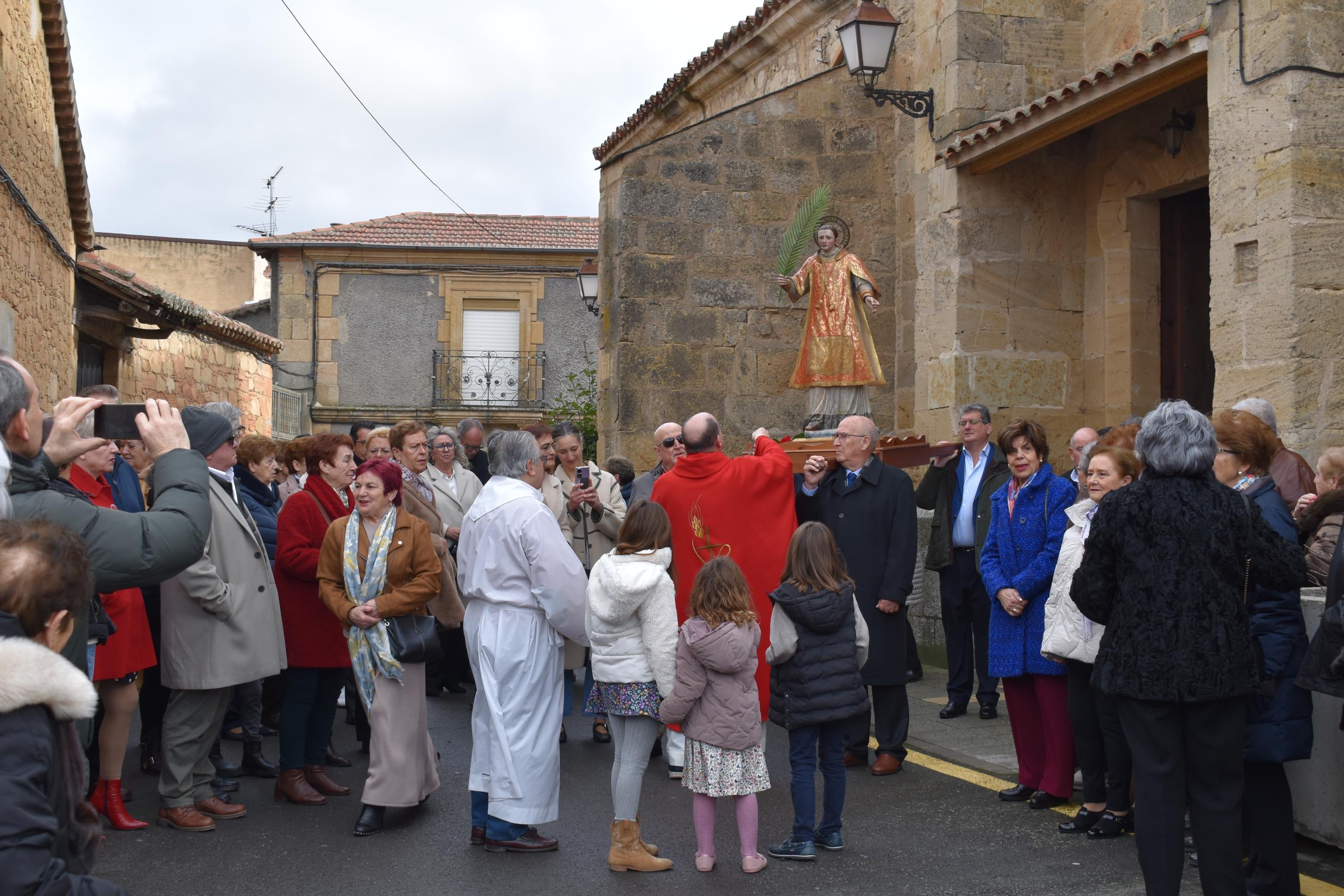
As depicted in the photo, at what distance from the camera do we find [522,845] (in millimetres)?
4926

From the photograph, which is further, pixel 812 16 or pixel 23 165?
pixel 812 16

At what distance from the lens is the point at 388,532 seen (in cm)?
532

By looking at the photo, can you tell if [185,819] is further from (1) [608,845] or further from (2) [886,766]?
(2) [886,766]

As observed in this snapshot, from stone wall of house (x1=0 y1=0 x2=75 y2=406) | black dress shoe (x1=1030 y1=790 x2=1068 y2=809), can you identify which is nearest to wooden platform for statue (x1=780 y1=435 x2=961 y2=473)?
black dress shoe (x1=1030 y1=790 x2=1068 y2=809)

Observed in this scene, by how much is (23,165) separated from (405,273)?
17328 mm

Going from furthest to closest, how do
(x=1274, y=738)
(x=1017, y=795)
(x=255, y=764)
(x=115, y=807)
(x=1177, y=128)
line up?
→ (x=1177, y=128)
(x=255, y=764)
(x=1017, y=795)
(x=115, y=807)
(x=1274, y=738)

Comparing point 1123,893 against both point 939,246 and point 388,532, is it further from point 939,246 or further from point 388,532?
point 939,246

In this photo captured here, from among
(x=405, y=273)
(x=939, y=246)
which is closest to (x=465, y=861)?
(x=939, y=246)

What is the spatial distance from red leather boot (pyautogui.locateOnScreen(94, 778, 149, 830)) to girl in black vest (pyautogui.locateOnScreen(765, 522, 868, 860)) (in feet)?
8.91

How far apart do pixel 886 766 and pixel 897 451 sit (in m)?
2.60

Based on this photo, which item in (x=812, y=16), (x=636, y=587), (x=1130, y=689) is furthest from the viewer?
(x=812, y=16)

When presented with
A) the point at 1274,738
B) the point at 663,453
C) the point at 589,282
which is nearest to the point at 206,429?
the point at 663,453

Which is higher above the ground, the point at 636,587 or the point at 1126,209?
the point at 1126,209

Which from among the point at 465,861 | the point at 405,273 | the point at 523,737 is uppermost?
the point at 405,273
